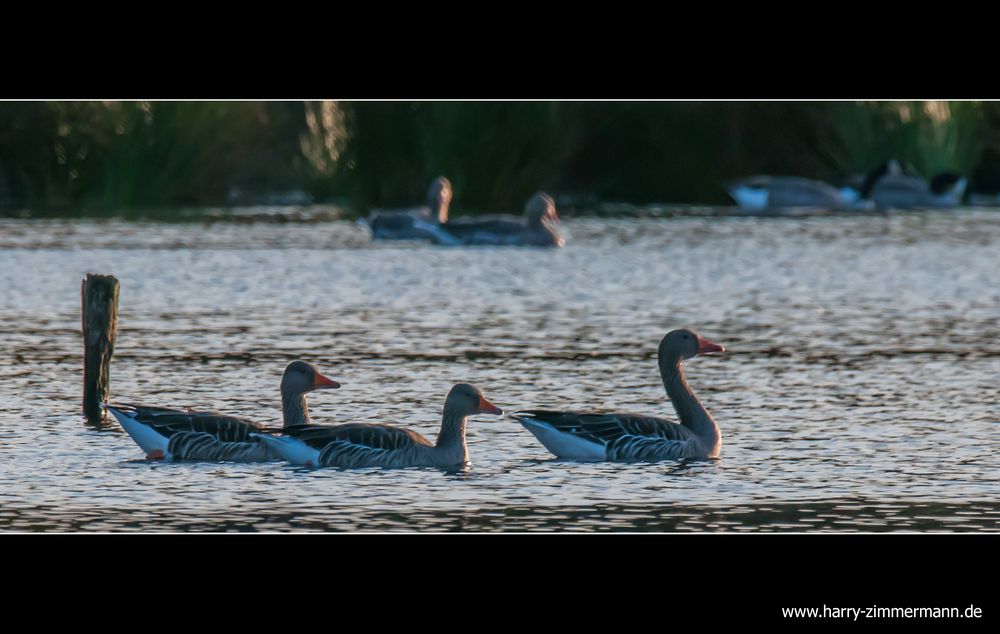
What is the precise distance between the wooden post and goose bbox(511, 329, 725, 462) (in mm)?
3920

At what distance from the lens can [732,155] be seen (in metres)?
41.5

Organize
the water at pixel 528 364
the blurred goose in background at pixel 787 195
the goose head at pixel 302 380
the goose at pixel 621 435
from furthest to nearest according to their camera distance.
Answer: the blurred goose in background at pixel 787 195, the goose head at pixel 302 380, the goose at pixel 621 435, the water at pixel 528 364

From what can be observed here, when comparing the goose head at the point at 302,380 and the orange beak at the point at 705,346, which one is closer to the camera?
the goose head at the point at 302,380

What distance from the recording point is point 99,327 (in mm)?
15875

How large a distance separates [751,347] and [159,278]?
9.91 m

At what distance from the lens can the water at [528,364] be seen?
11891mm

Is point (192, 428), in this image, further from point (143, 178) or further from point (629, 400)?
point (143, 178)

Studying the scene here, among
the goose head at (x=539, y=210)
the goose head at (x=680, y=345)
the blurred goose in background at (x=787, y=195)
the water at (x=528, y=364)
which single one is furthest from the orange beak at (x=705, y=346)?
the blurred goose in background at (x=787, y=195)

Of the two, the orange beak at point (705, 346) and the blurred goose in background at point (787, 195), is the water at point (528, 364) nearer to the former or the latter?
the orange beak at point (705, 346)

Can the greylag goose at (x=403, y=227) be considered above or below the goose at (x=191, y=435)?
above

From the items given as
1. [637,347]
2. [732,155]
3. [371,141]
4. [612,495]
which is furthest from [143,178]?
[612,495]

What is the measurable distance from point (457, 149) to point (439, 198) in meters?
3.15

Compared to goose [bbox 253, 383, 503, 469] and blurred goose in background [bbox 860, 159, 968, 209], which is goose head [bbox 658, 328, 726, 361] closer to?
goose [bbox 253, 383, 503, 469]

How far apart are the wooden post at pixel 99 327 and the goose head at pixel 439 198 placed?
59.1 ft
